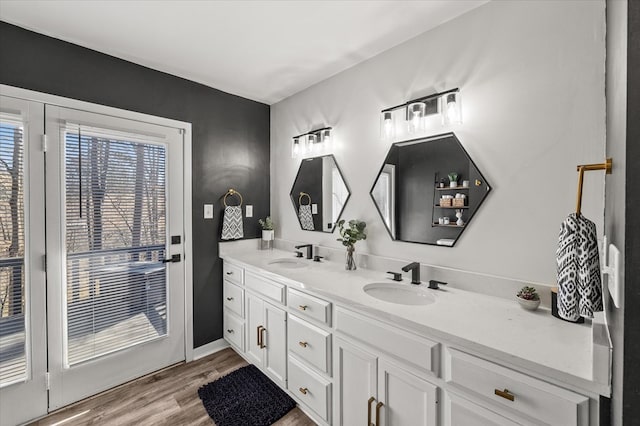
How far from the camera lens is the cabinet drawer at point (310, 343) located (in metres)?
1.61

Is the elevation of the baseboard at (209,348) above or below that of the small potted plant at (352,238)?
below

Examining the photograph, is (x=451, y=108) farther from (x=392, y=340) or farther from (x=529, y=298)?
(x=392, y=340)

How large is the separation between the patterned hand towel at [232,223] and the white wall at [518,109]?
1.43 metres

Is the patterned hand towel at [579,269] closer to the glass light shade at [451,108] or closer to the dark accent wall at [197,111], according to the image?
the glass light shade at [451,108]

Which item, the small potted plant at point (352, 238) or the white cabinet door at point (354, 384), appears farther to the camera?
the small potted plant at point (352, 238)

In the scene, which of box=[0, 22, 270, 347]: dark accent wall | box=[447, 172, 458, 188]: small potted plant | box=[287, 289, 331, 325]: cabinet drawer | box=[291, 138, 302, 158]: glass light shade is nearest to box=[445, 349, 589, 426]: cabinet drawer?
box=[287, 289, 331, 325]: cabinet drawer

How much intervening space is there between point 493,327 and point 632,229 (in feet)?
2.56

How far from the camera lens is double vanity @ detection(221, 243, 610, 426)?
35.4 inches

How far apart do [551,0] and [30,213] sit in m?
3.12

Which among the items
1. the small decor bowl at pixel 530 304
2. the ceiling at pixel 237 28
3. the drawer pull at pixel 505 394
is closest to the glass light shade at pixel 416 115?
the ceiling at pixel 237 28

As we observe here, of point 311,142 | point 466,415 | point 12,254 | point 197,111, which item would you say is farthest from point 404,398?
point 197,111

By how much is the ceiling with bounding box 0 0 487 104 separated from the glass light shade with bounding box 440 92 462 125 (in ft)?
1.56

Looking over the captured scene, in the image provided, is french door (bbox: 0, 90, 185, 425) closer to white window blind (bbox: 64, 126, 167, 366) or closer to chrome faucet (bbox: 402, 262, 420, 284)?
white window blind (bbox: 64, 126, 167, 366)

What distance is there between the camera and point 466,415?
1065mm
